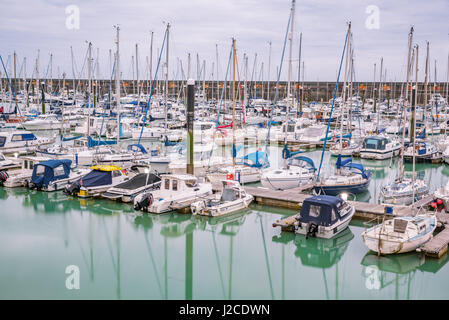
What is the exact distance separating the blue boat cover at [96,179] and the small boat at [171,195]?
9.41 feet

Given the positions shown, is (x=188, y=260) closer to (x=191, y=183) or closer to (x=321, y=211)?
(x=321, y=211)

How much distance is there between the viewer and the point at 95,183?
2061cm

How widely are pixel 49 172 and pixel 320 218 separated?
509 inches

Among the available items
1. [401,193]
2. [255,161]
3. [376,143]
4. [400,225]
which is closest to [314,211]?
[400,225]

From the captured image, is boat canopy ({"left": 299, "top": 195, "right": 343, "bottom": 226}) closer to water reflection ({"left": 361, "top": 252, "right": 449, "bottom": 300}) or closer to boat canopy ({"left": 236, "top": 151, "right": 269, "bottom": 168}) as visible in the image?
water reflection ({"left": 361, "top": 252, "right": 449, "bottom": 300})

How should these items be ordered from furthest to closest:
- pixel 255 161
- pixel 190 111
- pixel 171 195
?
pixel 255 161 < pixel 190 111 < pixel 171 195

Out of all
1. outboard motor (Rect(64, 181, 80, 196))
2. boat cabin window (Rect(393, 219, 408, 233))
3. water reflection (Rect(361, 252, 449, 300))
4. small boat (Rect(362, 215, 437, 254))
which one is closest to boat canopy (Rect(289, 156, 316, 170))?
small boat (Rect(362, 215, 437, 254))

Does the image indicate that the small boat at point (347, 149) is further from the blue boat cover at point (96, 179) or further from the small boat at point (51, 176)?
the small boat at point (51, 176)

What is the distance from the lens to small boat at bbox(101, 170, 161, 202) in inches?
779

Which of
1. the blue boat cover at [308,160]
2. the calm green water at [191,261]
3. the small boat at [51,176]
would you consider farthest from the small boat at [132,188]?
the blue boat cover at [308,160]

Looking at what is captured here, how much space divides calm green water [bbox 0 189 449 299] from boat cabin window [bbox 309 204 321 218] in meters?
0.83

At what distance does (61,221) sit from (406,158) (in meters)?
21.9

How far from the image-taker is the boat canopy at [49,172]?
21.5 m

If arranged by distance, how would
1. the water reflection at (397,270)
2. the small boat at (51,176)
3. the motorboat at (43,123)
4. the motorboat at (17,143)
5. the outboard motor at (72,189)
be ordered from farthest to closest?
the motorboat at (43,123)
the motorboat at (17,143)
the small boat at (51,176)
the outboard motor at (72,189)
the water reflection at (397,270)
